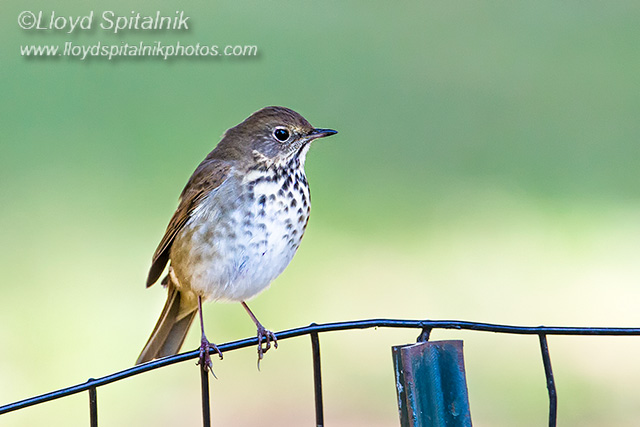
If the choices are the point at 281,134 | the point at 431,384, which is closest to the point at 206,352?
the point at 431,384

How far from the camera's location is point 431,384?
1864 mm

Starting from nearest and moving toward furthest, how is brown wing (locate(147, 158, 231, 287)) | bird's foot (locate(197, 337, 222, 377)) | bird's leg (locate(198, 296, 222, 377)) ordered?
1. bird's foot (locate(197, 337, 222, 377))
2. bird's leg (locate(198, 296, 222, 377))
3. brown wing (locate(147, 158, 231, 287))

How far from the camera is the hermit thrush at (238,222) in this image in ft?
10.8

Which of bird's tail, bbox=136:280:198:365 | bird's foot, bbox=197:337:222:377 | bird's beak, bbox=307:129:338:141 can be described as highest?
bird's beak, bbox=307:129:338:141

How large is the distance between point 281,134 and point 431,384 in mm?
1710

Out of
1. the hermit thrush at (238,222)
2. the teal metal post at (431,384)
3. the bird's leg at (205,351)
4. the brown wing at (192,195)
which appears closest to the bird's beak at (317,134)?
the hermit thrush at (238,222)

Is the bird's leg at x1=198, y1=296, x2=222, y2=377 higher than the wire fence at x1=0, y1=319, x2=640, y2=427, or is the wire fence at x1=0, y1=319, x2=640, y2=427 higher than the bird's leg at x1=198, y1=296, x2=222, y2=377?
the bird's leg at x1=198, y1=296, x2=222, y2=377

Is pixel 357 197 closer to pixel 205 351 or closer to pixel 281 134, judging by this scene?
pixel 281 134

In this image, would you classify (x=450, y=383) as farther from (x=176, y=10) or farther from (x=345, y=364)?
(x=176, y=10)

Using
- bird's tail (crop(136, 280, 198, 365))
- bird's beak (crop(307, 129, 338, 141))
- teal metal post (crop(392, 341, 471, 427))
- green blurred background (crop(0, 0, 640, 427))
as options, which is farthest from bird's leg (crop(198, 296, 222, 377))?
green blurred background (crop(0, 0, 640, 427))

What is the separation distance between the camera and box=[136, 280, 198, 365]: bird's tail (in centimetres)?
337

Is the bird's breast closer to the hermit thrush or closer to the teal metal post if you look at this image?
the hermit thrush

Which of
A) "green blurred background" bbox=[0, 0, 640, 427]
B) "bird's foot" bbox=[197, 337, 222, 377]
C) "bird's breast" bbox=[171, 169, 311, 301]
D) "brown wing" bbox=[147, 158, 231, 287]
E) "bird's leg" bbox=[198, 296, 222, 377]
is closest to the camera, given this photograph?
"bird's foot" bbox=[197, 337, 222, 377]

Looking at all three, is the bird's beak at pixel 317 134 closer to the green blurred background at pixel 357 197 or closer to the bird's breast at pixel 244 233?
the bird's breast at pixel 244 233
